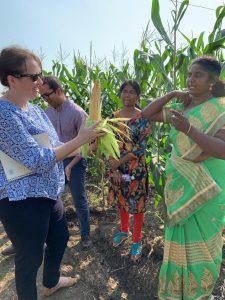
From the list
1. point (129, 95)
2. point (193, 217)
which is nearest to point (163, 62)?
point (129, 95)

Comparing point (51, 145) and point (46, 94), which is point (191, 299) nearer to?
point (51, 145)

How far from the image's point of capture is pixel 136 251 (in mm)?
2832

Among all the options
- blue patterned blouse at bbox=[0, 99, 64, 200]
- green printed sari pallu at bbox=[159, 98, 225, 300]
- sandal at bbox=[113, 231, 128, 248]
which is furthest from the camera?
sandal at bbox=[113, 231, 128, 248]

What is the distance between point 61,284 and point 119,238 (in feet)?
2.55

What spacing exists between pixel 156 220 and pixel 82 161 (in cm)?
116

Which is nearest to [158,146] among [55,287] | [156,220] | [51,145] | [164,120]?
[164,120]

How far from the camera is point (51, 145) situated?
1.86 m

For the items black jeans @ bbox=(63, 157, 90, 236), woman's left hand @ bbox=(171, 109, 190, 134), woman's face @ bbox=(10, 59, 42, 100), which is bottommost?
black jeans @ bbox=(63, 157, 90, 236)

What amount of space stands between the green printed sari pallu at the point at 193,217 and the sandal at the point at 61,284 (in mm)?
854

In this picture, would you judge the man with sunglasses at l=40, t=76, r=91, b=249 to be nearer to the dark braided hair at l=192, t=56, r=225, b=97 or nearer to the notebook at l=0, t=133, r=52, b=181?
the notebook at l=0, t=133, r=52, b=181

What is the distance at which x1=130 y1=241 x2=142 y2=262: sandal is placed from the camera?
280 centimetres

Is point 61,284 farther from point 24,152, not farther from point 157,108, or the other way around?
point 157,108

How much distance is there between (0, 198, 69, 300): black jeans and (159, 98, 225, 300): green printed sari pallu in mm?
790

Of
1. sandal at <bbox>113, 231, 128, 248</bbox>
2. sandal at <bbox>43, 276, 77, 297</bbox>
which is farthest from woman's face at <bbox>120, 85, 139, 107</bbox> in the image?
sandal at <bbox>43, 276, 77, 297</bbox>
